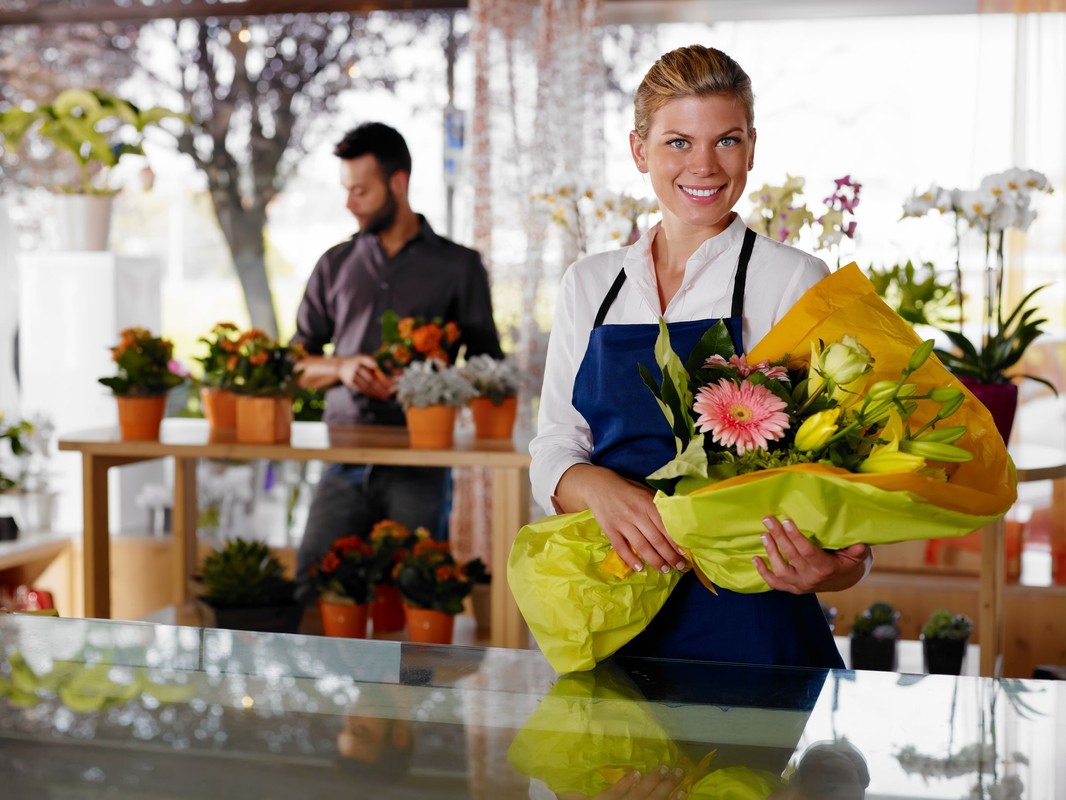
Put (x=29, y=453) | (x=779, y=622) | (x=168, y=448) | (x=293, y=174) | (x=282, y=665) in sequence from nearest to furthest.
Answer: (x=282, y=665) < (x=779, y=622) < (x=168, y=448) < (x=29, y=453) < (x=293, y=174)

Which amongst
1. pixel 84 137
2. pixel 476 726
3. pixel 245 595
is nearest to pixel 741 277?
pixel 476 726

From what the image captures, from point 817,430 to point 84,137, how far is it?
3.32m

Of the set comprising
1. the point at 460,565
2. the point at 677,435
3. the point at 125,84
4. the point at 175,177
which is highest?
the point at 125,84

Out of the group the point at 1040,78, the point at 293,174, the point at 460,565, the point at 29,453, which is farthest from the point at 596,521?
the point at 293,174

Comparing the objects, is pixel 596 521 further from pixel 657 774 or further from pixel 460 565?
pixel 460 565

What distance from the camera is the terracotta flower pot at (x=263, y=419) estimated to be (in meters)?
2.84

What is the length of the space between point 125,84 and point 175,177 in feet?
1.55

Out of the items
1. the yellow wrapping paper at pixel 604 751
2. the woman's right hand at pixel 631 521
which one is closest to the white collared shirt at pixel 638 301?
the woman's right hand at pixel 631 521

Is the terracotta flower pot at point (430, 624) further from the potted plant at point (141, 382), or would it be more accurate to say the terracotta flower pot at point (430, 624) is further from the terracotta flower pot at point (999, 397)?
the terracotta flower pot at point (999, 397)

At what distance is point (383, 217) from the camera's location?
367 cm

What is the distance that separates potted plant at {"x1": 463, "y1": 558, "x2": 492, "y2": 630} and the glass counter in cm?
194

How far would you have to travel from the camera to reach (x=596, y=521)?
133 cm

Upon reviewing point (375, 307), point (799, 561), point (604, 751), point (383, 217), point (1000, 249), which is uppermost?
point (383, 217)

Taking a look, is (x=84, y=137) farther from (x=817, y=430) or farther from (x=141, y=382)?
(x=817, y=430)
